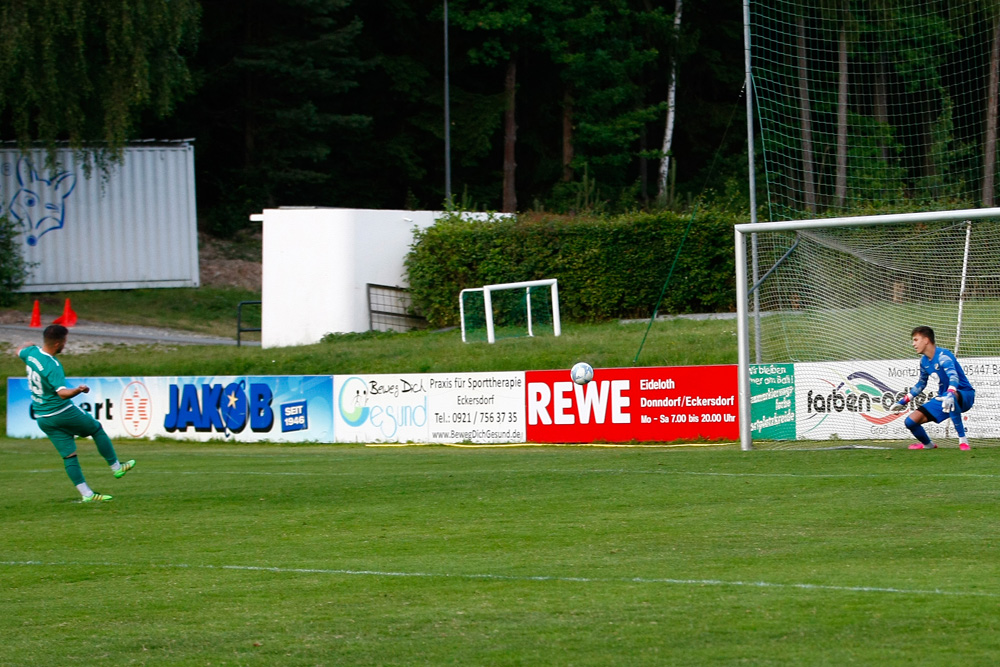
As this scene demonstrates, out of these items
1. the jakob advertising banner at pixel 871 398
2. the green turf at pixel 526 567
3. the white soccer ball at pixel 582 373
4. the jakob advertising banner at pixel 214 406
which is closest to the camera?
the green turf at pixel 526 567

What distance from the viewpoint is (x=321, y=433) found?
2255 cm

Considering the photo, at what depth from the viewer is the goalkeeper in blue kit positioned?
14.3 metres

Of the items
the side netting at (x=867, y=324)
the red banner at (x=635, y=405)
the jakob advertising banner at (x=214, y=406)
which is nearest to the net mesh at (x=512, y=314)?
the jakob advertising banner at (x=214, y=406)

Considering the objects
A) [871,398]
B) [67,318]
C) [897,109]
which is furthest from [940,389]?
[67,318]

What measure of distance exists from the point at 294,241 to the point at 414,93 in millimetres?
24401

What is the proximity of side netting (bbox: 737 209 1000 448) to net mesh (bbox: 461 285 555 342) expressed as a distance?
10.5m

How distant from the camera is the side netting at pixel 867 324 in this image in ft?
55.1

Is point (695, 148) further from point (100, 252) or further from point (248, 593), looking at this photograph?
point (248, 593)

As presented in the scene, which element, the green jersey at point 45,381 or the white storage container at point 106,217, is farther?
the white storage container at point 106,217

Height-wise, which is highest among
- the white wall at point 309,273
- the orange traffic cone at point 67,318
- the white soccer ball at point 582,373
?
the white wall at point 309,273

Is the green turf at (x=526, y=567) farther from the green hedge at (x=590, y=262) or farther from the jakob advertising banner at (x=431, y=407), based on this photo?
the green hedge at (x=590, y=262)

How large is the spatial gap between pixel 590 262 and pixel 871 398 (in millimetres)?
16082

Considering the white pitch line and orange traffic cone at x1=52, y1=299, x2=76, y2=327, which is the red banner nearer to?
orange traffic cone at x1=52, y1=299, x2=76, y2=327

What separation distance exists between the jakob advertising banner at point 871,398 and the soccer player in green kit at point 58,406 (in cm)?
1007
